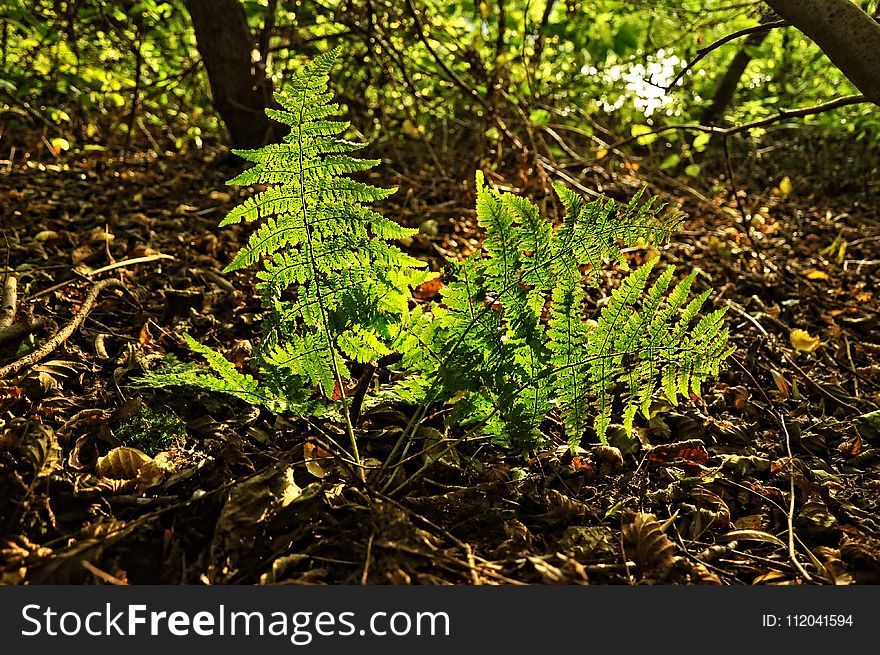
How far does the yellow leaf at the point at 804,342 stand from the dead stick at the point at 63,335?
2564mm

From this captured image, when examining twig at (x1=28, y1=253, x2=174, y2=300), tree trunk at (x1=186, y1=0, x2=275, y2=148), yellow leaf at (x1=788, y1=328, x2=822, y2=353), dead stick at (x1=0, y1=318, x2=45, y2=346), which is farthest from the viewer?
tree trunk at (x1=186, y1=0, x2=275, y2=148)

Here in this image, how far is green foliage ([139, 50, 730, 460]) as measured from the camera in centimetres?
157

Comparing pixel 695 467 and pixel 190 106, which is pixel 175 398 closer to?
pixel 695 467

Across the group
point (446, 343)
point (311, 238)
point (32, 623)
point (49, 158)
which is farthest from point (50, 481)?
point (49, 158)

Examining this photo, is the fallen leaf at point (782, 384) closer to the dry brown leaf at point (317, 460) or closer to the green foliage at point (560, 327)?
the green foliage at point (560, 327)

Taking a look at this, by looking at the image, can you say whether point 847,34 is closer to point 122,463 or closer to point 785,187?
point 122,463

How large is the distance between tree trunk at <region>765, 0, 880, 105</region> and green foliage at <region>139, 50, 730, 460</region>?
0.69 meters

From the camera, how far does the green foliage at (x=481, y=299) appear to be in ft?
5.15

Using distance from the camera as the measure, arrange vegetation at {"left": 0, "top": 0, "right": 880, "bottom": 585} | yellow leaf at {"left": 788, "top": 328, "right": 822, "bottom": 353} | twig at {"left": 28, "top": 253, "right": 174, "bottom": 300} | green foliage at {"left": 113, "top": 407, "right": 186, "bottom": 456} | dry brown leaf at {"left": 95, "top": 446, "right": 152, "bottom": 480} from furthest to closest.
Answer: yellow leaf at {"left": 788, "top": 328, "right": 822, "bottom": 353}, twig at {"left": 28, "top": 253, "right": 174, "bottom": 300}, green foliage at {"left": 113, "top": 407, "right": 186, "bottom": 456}, dry brown leaf at {"left": 95, "top": 446, "right": 152, "bottom": 480}, vegetation at {"left": 0, "top": 0, "right": 880, "bottom": 585}

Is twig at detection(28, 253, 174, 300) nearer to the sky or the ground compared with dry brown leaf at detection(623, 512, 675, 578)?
nearer to the sky

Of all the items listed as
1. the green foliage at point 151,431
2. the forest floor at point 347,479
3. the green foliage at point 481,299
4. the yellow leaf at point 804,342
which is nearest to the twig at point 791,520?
the forest floor at point 347,479

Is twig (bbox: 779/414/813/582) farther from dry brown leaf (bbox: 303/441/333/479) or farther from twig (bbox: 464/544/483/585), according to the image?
dry brown leaf (bbox: 303/441/333/479)

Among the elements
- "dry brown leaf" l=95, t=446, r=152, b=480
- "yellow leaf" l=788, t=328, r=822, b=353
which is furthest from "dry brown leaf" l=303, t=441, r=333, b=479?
"yellow leaf" l=788, t=328, r=822, b=353

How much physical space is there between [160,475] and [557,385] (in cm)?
95
